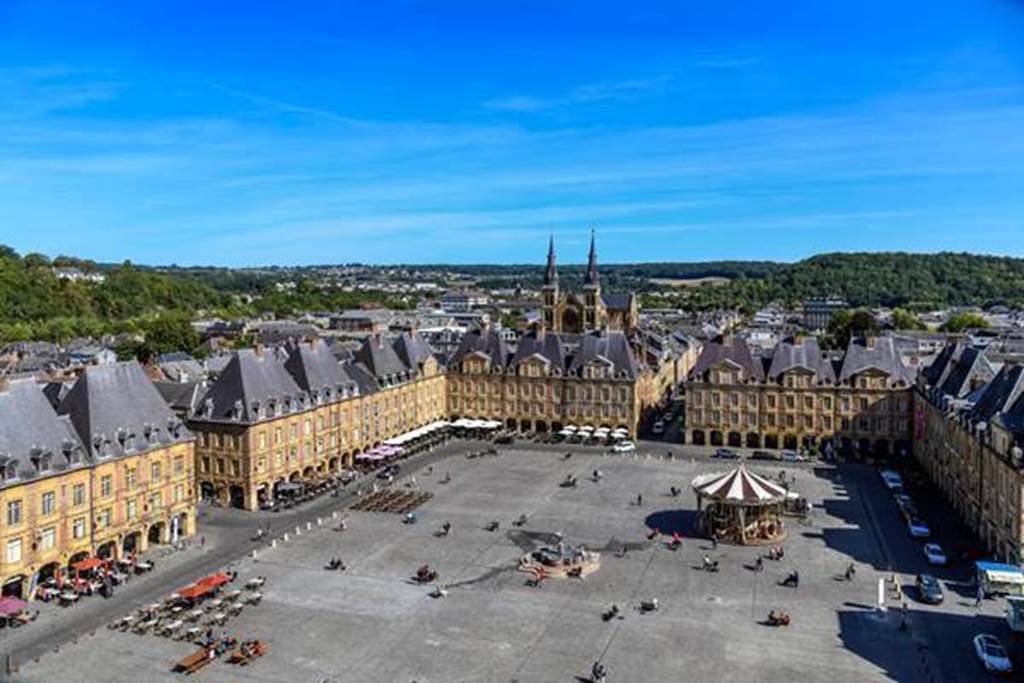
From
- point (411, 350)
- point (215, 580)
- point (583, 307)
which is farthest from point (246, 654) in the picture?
point (583, 307)

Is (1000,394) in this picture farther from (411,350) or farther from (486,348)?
(411,350)

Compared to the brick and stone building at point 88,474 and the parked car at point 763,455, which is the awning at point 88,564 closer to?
Result: the brick and stone building at point 88,474

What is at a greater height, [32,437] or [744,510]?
[32,437]

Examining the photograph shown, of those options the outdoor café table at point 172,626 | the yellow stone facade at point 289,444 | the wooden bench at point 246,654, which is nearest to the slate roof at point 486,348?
the yellow stone facade at point 289,444

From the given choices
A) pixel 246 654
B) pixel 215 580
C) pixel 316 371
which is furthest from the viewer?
pixel 316 371

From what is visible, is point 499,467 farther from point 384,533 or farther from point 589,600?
point 589,600

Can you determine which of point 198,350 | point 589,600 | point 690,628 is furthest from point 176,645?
point 198,350

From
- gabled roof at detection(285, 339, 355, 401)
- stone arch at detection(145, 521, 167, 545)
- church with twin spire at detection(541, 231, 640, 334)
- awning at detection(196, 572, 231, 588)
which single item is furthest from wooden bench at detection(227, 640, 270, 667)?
church with twin spire at detection(541, 231, 640, 334)
